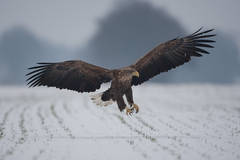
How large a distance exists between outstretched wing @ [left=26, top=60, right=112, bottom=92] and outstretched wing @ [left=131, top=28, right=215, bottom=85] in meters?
0.90

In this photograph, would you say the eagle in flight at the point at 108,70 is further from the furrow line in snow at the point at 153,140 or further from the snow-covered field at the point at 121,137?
the furrow line in snow at the point at 153,140

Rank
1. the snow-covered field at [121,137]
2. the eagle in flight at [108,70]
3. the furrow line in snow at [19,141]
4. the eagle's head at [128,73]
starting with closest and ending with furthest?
the snow-covered field at [121,137] < the furrow line in snow at [19,141] < the eagle's head at [128,73] < the eagle in flight at [108,70]

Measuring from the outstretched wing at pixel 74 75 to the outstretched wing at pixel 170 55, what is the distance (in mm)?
904

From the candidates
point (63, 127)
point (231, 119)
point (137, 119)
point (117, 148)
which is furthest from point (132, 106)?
point (231, 119)

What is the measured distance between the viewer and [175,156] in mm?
7242

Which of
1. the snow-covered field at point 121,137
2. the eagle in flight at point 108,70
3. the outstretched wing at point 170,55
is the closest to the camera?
the snow-covered field at point 121,137

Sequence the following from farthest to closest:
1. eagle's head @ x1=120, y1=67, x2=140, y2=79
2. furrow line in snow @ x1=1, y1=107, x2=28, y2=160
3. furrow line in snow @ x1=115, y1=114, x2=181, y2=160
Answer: eagle's head @ x1=120, y1=67, x2=140, y2=79
furrow line in snow @ x1=1, y1=107, x2=28, y2=160
furrow line in snow @ x1=115, y1=114, x2=181, y2=160

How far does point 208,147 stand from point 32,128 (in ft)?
17.5

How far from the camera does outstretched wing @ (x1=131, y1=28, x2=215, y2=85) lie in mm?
9094

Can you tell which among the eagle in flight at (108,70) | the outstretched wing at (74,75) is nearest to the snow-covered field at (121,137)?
the eagle in flight at (108,70)

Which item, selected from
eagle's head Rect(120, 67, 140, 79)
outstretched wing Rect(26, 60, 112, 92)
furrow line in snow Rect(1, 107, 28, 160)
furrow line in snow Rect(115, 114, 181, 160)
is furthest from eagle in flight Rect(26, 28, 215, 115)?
furrow line in snow Rect(1, 107, 28, 160)

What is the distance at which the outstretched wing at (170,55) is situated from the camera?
909 centimetres

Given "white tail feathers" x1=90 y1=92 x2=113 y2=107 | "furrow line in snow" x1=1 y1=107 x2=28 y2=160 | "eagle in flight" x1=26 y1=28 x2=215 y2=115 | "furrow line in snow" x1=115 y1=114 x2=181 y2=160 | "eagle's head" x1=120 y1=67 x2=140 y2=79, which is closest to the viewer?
"furrow line in snow" x1=115 y1=114 x2=181 y2=160

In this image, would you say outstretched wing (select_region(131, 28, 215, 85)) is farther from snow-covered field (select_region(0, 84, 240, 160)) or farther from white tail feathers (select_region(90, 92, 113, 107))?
snow-covered field (select_region(0, 84, 240, 160))
